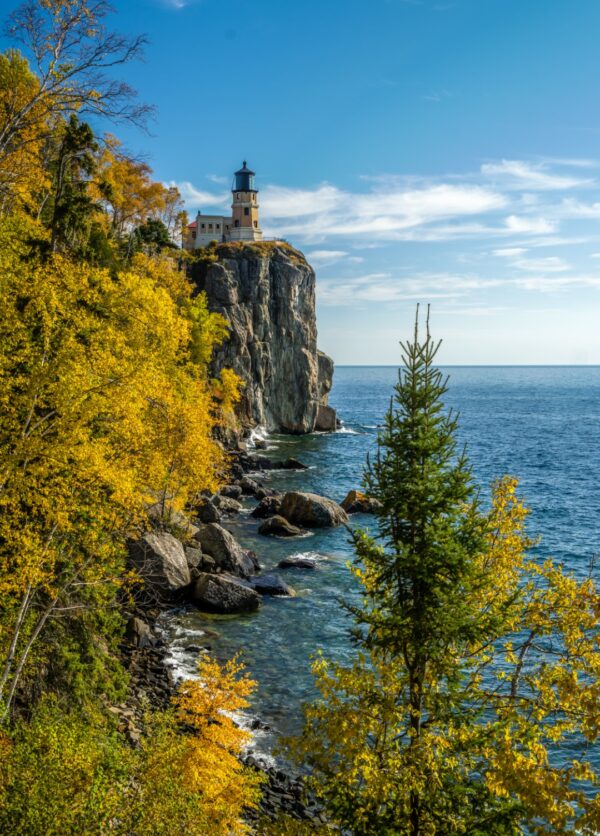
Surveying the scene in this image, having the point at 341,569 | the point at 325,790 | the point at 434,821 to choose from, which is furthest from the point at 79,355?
the point at 341,569

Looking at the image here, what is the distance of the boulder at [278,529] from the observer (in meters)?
48.2

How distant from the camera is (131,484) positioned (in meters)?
18.6

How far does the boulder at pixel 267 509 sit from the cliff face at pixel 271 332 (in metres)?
37.1

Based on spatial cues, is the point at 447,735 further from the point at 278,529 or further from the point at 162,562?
the point at 278,529

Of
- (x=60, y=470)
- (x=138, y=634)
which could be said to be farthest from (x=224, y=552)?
(x=60, y=470)

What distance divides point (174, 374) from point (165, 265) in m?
31.0

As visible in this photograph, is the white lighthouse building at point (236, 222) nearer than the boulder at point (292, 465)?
No

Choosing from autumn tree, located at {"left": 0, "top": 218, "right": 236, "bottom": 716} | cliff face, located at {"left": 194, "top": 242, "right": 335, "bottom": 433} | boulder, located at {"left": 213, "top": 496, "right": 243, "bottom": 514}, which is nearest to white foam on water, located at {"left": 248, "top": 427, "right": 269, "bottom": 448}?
cliff face, located at {"left": 194, "top": 242, "right": 335, "bottom": 433}

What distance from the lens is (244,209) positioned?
4400 inches

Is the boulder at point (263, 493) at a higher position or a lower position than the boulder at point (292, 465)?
lower

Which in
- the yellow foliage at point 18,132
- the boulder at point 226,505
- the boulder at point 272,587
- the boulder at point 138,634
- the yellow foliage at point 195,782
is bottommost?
the boulder at point 272,587

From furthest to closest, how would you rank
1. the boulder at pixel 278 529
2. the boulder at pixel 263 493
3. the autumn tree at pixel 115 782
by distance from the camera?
the boulder at pixel 263 493, the boulder at pixel 278 529, the autumn tree at pixel 115 782

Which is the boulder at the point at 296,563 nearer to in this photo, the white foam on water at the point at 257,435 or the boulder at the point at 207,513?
the boulder at the point at 207,513

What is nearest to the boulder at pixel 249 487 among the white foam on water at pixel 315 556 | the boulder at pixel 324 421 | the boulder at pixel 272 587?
the white foam on water at pixel 315 556
